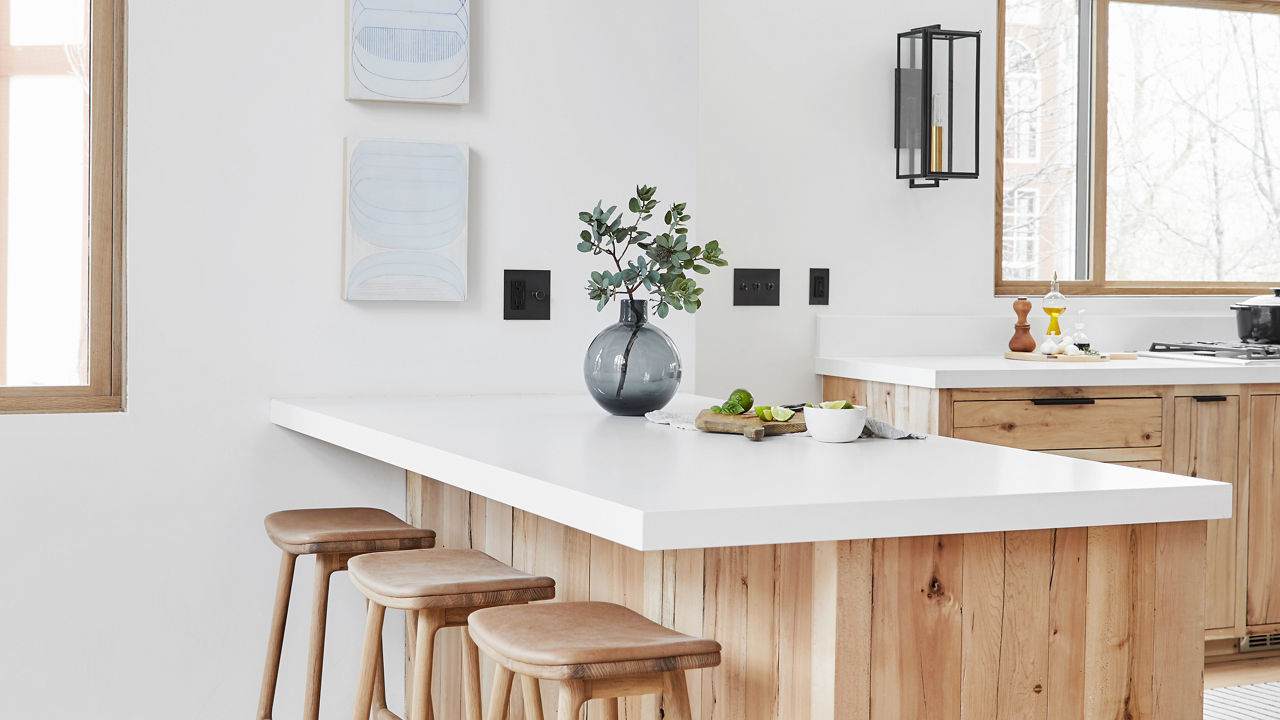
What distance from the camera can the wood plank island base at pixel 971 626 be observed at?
1.49m

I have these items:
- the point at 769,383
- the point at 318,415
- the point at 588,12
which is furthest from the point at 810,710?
the point at 769,383

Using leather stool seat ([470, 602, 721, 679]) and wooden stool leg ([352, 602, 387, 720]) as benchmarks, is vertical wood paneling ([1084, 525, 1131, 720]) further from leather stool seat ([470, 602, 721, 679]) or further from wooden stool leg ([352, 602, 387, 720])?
wooden stool leg ([352, 602, 387, 720])

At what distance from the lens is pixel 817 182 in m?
4.07

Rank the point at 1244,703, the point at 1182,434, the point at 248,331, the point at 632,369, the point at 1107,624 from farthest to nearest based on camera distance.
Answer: the point at 1182,434
the point at 1244,703
the point at 248,331
the point at 632,369
the point at 1107,624

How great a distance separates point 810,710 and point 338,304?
1697 millimetres

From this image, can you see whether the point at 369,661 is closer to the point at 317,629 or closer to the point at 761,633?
the point at 317,629

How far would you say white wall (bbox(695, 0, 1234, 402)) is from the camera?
3963 millimetres

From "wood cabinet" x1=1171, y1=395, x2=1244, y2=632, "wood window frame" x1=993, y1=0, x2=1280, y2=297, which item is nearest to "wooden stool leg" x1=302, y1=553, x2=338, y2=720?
"wood cabinet" x1=1171, y1=395, x2=1244, y2=632

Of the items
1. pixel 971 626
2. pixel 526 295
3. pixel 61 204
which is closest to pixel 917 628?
pixel 971 626

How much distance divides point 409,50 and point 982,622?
1.91 meters

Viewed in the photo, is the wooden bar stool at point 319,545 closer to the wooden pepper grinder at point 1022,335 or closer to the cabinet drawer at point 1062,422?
the cabinet drawer at point 1062,422

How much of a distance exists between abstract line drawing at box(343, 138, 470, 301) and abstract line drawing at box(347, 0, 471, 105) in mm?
115

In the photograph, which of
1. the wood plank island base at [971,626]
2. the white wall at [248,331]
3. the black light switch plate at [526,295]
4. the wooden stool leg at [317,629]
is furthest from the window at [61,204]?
the wood plank island base at [971,626]

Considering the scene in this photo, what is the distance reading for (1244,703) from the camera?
11.5 feet
